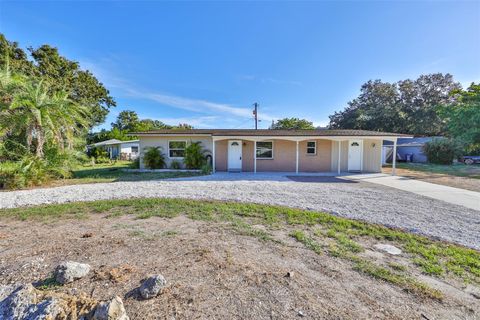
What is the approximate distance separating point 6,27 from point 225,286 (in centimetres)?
2053

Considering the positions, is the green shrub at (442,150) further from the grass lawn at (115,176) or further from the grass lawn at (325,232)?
the grass lawn at (115,176)

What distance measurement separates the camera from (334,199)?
6.77 metres

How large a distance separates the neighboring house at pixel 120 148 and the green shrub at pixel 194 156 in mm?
13906

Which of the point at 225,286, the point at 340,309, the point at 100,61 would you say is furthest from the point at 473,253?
the point at 100,61

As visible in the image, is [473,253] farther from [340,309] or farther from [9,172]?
[9,172]

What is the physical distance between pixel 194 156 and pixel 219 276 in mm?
11573

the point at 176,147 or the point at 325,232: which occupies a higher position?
the point at 176,147

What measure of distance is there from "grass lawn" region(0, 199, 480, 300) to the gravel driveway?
1.95 ft

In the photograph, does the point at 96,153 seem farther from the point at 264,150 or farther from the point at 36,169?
the point at 264,150

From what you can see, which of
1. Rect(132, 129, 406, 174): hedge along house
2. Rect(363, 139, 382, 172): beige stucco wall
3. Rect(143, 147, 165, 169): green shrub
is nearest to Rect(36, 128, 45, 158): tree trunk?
Rect(132, 129, 406, 174): hedge along house

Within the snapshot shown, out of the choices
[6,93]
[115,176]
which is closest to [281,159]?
[115,176]

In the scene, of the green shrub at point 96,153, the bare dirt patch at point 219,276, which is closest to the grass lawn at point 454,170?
the bare dirt patch at point 219,276

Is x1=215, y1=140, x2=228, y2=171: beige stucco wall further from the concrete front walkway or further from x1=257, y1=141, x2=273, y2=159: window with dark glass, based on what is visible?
the concrete front walkway

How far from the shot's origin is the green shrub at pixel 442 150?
758 inches
